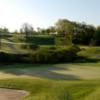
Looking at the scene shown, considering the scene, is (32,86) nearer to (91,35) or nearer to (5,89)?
(5,89)

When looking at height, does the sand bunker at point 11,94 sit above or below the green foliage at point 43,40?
below

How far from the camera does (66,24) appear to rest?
3570 inches

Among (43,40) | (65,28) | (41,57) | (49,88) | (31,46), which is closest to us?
(49,88)

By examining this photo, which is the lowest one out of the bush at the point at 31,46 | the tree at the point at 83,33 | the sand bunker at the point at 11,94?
the sand bunker at the point at 11,94

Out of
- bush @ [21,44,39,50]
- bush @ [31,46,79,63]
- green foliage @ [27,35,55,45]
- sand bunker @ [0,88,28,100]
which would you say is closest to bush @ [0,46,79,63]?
bush @ [31,46,79,63]

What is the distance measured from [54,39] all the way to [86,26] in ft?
42.0

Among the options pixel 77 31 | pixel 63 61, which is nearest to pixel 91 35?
pixel 77 31

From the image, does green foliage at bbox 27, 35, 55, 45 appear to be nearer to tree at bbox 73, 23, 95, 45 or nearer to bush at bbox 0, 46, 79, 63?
tree at bbox 73, 23, 95, 45

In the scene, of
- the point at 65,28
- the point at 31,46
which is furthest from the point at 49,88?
the point at 65,28

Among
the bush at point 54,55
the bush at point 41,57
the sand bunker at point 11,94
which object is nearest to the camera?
the sand bunker at point 11,94

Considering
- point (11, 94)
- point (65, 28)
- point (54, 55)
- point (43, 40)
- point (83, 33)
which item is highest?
point (65, 28)

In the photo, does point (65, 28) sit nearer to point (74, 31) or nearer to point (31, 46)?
point (74, 31)

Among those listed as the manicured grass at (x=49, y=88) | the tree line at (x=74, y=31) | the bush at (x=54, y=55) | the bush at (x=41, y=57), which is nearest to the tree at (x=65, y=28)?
the tree line at (x=74, y=31)

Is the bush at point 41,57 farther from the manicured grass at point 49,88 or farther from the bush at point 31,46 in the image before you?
the manicured grass at point 49,88
